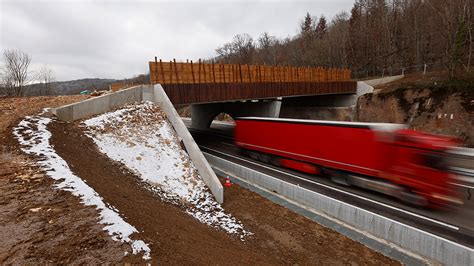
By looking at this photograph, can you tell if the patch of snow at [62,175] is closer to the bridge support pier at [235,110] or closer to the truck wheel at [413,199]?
the truck wheel at [413,199]

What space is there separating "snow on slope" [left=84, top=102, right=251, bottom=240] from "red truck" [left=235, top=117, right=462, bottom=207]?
262 inches

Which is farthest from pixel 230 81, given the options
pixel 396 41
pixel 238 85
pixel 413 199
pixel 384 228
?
pixel 396 41

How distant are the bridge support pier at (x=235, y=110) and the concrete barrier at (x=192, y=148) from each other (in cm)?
1417

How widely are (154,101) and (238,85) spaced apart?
27.5 ft

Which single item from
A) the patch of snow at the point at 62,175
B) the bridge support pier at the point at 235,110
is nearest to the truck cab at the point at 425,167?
the patch of snow at the point at 62,175

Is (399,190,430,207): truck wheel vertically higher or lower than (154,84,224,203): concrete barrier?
lower

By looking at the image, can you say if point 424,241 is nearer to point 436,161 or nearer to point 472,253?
point 472,253

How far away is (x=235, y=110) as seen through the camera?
32.4 meters

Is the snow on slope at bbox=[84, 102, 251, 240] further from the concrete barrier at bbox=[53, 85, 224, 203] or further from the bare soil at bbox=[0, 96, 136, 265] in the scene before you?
the bare soil at bbox=[0, 96, 136, 265]

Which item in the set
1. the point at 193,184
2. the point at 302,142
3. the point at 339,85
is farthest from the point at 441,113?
the point at 193,184

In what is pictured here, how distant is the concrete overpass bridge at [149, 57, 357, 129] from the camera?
765 inches

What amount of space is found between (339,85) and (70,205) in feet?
115

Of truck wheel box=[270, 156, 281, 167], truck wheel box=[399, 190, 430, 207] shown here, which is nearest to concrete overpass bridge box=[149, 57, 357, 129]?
truck wheel box=[270, 156, 281, 167]

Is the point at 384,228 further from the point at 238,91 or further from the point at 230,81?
the point at 230,81
